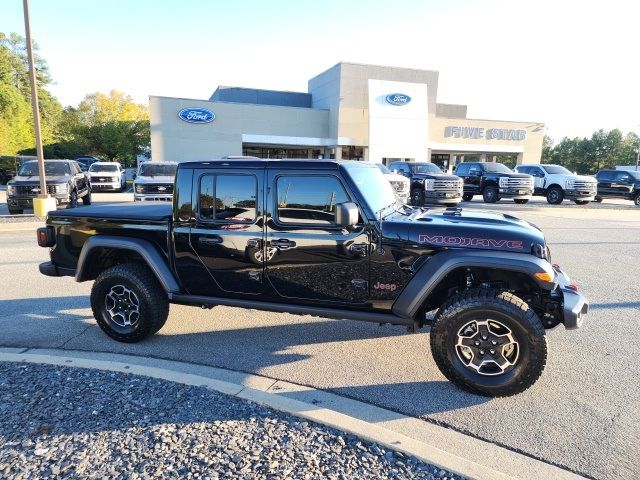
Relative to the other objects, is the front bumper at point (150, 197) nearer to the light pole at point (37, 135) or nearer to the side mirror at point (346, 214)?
the light pole at point (37, 135)

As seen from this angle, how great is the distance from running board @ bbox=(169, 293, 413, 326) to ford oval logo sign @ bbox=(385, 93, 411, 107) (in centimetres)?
3508

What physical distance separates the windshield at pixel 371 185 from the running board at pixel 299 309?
0.91 meters

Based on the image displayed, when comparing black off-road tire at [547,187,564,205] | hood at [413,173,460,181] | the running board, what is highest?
hood at [413,173,460,181]

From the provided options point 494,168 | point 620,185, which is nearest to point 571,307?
point 494,168

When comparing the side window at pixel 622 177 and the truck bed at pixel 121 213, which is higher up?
the side window at pixel 622 177

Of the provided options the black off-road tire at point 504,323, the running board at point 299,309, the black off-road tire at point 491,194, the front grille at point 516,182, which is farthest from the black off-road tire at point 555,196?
the running board at point 299,309

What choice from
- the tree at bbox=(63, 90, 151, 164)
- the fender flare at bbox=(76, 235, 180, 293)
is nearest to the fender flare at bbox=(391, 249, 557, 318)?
the fender flare at bbox=(76, 235, 180, 293)

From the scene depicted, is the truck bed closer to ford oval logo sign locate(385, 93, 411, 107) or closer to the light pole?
the light pole

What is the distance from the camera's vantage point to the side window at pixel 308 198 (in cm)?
374

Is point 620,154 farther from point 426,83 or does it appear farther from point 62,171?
point 62,171

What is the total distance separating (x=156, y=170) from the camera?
49.9 feet

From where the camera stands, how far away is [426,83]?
126 feet

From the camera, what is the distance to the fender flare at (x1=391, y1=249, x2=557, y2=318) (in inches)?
131

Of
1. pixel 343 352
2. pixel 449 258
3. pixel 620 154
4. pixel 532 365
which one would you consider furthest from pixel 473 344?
pixel 620 154
